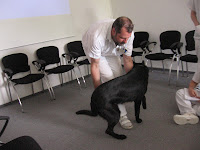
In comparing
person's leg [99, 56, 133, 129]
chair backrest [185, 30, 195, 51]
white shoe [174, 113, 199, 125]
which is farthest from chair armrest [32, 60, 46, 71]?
chair backrest [185, 30, 195, 51]

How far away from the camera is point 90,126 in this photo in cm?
248

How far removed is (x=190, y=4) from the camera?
259 centimetres

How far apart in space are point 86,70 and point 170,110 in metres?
2.48

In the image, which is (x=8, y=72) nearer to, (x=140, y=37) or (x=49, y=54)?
(x=49, y=54)

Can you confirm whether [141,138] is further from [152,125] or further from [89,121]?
[89,121]

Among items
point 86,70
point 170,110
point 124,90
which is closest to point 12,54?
point 86,70

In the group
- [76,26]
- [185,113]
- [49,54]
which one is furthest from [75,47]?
[185,113]

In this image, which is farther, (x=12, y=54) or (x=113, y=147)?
(x=12, y=54)

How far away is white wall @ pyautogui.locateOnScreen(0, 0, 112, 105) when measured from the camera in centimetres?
365

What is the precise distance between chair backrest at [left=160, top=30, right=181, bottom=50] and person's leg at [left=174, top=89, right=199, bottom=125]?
1.66 metres

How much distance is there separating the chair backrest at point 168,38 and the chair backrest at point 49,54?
6.57 feet

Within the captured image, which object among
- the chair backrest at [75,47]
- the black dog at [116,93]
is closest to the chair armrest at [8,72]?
the chair backrest at [75,47]

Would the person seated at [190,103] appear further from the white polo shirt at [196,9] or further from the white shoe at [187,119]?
the white polo shirt at [196,9]

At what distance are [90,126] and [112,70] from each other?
720 millimetres
